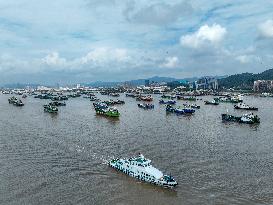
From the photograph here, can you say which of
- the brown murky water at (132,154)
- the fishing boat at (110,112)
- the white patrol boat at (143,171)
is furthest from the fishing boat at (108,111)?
the white patrol boat at (143,171)

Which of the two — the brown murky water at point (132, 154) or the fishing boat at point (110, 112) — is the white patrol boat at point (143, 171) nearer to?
the brown murky water at point (132, 154)

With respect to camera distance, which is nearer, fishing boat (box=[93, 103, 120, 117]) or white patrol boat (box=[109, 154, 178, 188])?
white patrol boat (box=[109, 154, 178, 188])

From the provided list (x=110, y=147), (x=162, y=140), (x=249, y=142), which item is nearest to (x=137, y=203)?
(x=110, y=147)

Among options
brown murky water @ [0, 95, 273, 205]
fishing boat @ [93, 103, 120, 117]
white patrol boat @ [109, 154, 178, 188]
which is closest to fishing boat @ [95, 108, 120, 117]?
fishing boat @ [93, 103, 120, 117]

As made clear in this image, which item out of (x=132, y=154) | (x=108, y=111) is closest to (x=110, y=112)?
(x=108, y=111)

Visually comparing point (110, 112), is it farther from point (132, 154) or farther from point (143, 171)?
point (143, 171)

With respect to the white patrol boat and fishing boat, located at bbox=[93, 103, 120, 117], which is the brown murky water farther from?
fishing boat, located at bbox=[93, 103, 120, 117]
